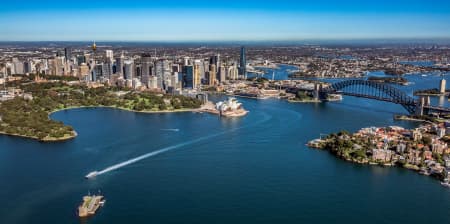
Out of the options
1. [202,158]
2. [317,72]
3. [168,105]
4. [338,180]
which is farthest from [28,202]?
[317,72]

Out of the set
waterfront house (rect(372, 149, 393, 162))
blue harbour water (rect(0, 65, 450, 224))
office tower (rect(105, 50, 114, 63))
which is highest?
office tower (rect(105, 50, 114, 63))

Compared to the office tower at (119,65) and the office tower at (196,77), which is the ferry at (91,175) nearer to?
the office tower at (196,77)

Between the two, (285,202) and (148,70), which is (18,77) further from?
(285,202)

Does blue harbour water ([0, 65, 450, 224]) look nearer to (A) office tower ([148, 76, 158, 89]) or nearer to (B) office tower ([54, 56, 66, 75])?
(A) office tower ([148, 76, 158, 89])

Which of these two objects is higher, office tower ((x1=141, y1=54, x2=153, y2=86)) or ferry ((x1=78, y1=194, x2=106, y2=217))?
office tower ((x1=141, y1=54, x2=153, y2=86))

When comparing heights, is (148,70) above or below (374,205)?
above

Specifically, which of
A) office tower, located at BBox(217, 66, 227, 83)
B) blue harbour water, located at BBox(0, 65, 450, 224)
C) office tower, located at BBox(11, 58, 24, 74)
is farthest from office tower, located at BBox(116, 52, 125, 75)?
blue harbour water, located at BBox(0, 65, 450, 224)

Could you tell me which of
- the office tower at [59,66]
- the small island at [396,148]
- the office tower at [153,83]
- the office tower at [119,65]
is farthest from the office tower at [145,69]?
the small island at [396,148]

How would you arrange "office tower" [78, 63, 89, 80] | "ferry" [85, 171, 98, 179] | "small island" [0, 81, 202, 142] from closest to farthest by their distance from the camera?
1. "ferry" [85, 171, 98, 179]
2. "small island" [0, 81, 202, 142]
3. "office tower" [78, 63, 89, 80]
